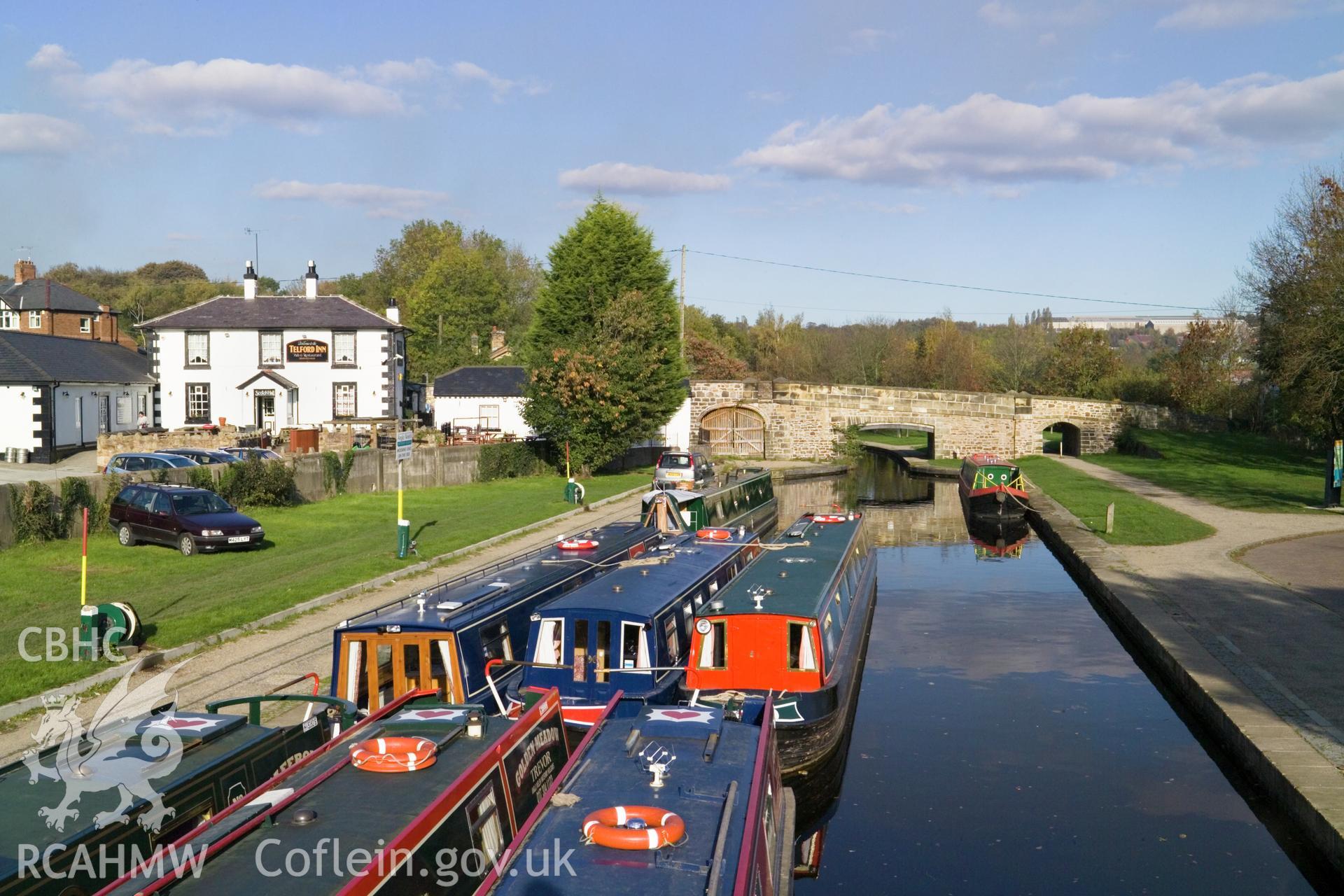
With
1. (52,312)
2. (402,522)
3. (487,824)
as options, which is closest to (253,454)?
(402,522)

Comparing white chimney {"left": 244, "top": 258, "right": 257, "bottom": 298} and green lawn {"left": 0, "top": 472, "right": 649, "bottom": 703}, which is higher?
white chimney {"left": 244, "top": 258, "right": 257, "bottom": 298}

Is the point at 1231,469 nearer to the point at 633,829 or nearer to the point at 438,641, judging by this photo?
the point at 438,641

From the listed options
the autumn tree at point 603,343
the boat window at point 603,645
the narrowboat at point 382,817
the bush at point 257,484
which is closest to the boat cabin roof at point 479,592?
the boat window at point 603,645

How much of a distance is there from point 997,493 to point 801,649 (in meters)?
23.7

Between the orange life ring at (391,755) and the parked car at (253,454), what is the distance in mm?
23521

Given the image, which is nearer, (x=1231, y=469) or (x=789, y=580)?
(x=789, y=580)

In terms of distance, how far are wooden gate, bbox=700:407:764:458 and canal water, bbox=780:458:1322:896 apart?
35.4 meters

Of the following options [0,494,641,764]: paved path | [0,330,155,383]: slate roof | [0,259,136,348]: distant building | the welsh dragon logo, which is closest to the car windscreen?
[0,494,641,764]: paved path

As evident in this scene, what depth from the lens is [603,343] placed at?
142 feet

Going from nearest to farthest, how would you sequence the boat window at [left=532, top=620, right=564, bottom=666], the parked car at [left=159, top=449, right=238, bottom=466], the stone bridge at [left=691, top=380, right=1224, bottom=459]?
the boat window at [left=532, top=620, right=564, bottom=666], the parked car at [left=159, top=449, right=238, bottom=466], the stone bridge at [left=691, top=380, right=1224, bottom=459]

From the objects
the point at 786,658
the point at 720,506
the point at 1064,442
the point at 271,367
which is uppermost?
the point at 271,367

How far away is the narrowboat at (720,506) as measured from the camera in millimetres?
24500

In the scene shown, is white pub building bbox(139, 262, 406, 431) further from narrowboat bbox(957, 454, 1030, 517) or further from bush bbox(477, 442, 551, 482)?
narrowboat bbox(957, 454, 1030, 517)

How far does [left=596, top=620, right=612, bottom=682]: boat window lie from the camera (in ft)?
41.3
